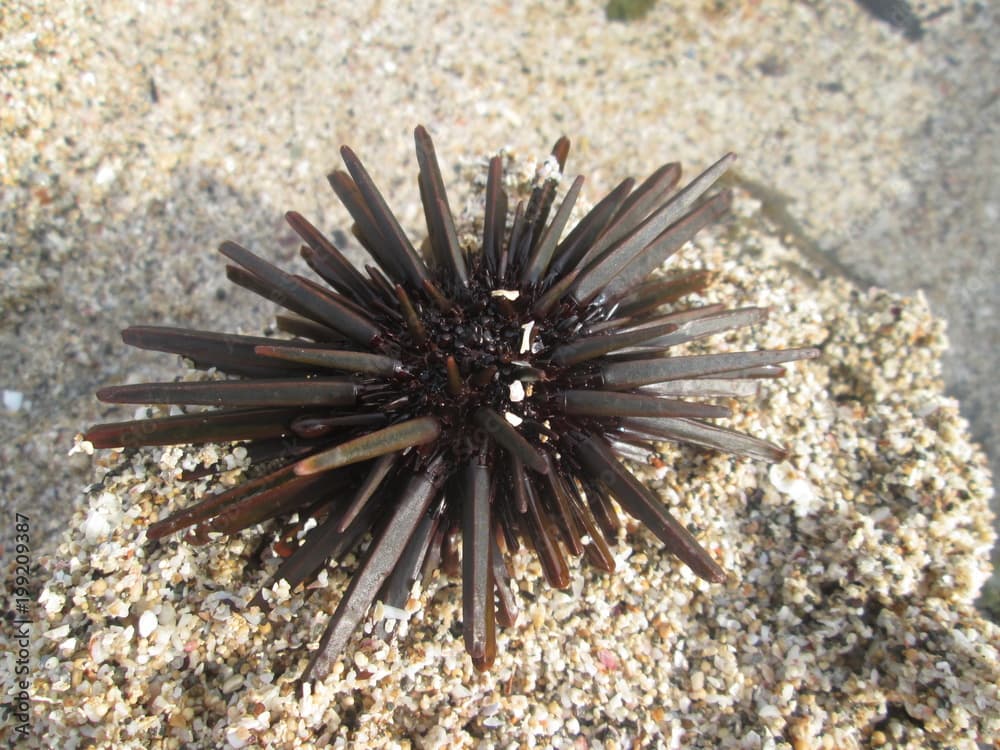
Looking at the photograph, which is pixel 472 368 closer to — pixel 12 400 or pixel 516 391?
pixel 516 391

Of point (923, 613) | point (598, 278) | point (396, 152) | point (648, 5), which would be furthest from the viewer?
point (648, 5)

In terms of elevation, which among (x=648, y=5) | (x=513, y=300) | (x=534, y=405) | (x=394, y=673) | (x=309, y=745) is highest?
(x=648, y=5)

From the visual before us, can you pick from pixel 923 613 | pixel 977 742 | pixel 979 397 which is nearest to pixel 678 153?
pixel 979 397

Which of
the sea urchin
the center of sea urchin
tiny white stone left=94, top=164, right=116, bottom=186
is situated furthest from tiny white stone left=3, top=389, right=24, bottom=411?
the center of sea urchin

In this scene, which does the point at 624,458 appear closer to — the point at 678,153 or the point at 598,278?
the point at 598,278

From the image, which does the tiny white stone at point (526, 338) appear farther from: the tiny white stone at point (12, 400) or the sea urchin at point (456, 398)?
the tiny white stone at point (12, 400)

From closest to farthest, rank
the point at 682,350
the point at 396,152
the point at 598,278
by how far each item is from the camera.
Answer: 1. the point at 598,278
2. the point at 682,350
3. the point at 396,152

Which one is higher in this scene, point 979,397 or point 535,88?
point 535,88

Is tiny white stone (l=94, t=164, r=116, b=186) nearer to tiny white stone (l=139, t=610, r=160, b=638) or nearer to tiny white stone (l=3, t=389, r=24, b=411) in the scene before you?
tiny white stone (l=3, t=389, r=24, b=411)
